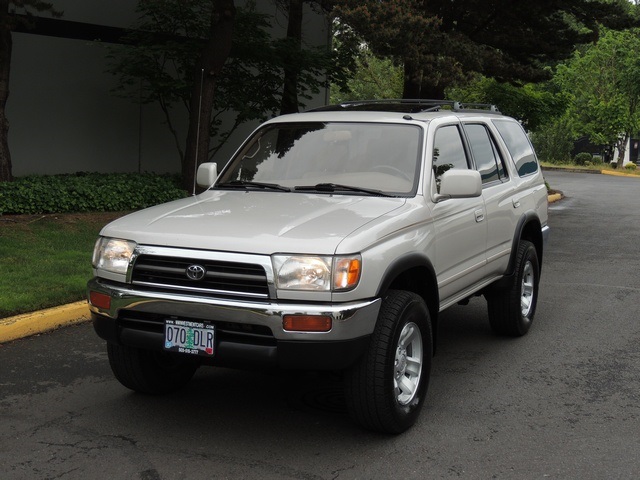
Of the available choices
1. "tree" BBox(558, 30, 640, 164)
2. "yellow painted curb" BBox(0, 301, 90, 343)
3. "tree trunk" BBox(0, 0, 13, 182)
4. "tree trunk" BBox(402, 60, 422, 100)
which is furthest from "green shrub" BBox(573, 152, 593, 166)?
"yellow painted curb" BBox(0, 301, 90, 343)

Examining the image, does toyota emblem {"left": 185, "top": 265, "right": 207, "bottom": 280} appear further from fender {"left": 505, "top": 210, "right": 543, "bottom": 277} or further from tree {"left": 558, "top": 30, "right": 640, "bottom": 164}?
tree {"left": 558, "top": 30, "right": 640, "bottom": 164}

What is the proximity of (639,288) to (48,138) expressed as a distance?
10.5 m

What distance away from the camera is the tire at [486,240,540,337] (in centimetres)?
733

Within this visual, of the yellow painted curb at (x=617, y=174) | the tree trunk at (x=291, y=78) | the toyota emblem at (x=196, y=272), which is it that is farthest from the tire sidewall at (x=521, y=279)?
the yellow painted curb at (x=617, y=174)

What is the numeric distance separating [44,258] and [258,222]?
5.45 m

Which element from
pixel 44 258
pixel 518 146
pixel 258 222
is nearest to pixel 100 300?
pixel 258 222

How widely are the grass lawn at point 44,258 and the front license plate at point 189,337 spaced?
9.88ft

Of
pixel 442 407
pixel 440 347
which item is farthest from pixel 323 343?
pixel 440 347

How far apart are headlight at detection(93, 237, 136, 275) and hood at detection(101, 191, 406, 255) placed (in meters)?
0.04

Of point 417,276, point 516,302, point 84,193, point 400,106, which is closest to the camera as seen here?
point 417,276

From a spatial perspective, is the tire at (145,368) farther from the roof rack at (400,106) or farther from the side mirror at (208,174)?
the roof rack at (400,106)

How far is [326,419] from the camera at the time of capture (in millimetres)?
5406

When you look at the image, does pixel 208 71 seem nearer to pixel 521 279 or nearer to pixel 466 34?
pixel 466 34

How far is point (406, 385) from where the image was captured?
207 inches
